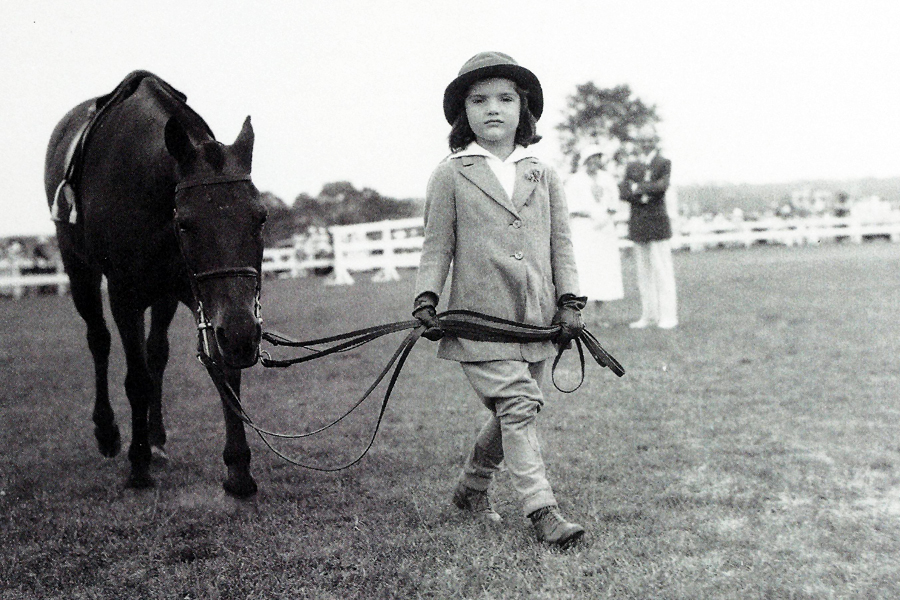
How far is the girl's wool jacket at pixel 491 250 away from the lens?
11.2ft

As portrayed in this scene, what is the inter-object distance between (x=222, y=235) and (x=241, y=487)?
1.32 m

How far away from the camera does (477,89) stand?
3441 mm

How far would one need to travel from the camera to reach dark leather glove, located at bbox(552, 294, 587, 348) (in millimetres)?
3377

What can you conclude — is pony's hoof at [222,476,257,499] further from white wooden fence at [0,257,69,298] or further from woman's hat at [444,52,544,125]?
white wooden fence at [0,257,69,298]

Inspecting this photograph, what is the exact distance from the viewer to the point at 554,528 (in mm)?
3219

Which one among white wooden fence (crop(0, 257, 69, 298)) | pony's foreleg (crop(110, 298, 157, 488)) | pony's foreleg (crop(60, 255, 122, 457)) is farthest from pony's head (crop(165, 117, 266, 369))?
white wooden fence (crop(0, 257, 69, 298))

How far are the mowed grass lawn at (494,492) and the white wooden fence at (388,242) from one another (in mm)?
13758

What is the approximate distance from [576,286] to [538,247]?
0.23 meters

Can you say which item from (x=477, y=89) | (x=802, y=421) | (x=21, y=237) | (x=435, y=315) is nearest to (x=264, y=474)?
(x=435, y=315)

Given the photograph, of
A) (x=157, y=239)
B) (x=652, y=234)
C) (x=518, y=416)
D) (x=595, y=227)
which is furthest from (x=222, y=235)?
(x=595, y=227)

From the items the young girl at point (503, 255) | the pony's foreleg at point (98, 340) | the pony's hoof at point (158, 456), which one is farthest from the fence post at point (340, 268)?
the young girl at point (503, 255)

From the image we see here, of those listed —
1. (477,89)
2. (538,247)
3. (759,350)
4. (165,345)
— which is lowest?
(759,350)

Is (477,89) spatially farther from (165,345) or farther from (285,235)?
(285,235)

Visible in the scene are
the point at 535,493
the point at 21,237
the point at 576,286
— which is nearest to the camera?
the point at 535,493
